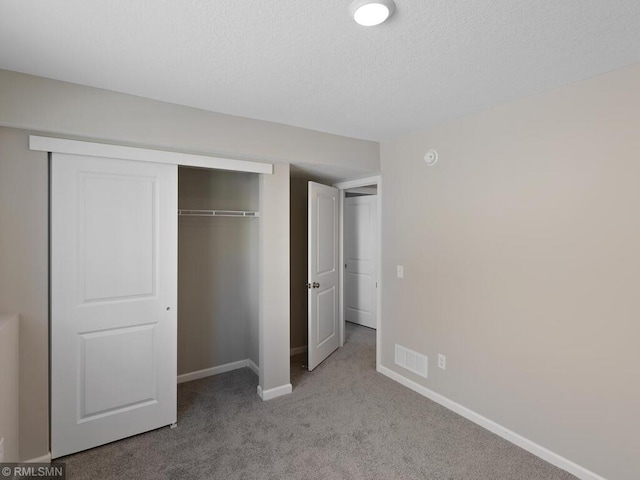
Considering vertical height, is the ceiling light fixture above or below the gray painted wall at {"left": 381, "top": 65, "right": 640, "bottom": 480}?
above

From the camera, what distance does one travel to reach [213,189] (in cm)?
339

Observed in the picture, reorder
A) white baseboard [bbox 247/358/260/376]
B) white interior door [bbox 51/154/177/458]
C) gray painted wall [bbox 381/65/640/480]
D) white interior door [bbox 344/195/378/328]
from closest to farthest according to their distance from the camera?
gray painted wall [bbox 381/65/640/480], white interior door [bbox 51/154/177/458], white baseboard [bbox 247/358/260/376], white interior door [bbox 344/195/378/328]

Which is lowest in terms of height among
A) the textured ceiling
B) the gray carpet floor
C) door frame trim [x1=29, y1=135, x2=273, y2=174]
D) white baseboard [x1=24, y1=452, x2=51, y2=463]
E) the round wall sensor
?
the gray carpet floor

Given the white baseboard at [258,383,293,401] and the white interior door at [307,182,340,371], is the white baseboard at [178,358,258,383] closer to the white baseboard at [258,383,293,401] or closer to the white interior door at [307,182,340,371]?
the white baseboard at [258,383,293,401]

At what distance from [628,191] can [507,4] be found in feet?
4.19

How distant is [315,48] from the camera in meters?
1.70

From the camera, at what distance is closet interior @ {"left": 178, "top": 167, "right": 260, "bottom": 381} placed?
329 centimetres

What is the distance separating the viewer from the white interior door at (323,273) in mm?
3543

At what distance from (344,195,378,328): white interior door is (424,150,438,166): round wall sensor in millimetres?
2050

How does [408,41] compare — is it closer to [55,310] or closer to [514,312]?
[514,312]

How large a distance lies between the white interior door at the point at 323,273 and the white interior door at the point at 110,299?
1.42 m

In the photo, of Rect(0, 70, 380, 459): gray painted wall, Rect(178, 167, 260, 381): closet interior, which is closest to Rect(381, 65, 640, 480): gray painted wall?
Rect(178, 167, 260, 381): closet interior

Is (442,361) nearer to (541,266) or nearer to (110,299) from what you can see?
(541,266)

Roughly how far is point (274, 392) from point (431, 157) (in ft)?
8.32
